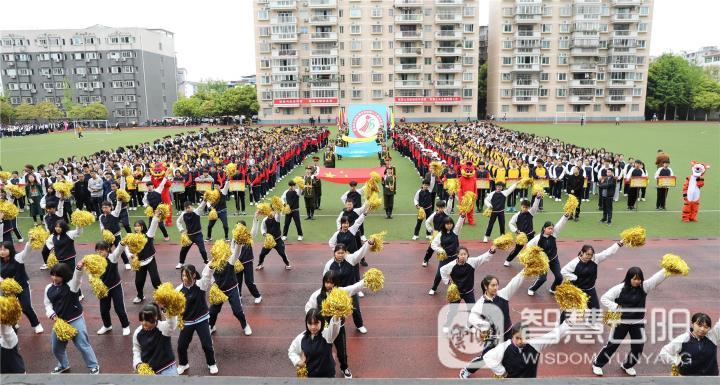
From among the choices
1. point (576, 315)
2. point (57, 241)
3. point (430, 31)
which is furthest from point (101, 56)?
point (576, 315)

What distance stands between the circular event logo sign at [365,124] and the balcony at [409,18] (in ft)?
115

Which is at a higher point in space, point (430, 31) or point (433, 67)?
point (430, 31)

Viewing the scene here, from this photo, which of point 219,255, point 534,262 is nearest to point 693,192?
point 534,262

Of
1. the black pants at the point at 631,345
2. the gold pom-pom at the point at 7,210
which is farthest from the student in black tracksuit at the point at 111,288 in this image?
the black pants at the point at 631,345

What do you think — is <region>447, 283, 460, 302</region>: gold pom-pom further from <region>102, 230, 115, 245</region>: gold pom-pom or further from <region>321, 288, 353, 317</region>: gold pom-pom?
<region>102, 230, 115, 245</region>: gold pom-pom

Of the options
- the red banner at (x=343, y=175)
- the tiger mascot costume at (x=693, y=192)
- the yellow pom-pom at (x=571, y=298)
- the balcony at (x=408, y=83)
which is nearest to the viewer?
the yellow pom-pom at (x=571, y=298)

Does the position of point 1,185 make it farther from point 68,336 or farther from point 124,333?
point 68,336

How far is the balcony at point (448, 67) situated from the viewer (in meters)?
61.8

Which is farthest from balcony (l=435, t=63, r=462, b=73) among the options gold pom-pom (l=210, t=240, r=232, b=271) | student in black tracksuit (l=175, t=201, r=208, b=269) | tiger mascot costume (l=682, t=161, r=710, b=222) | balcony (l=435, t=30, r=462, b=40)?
gold pom-pom (l=210, t=240, r=232, b=271)

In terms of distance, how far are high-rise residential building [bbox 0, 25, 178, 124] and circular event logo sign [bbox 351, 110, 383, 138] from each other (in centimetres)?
5413

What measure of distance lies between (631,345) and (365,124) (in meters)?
25.1

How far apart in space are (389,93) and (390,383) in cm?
6242

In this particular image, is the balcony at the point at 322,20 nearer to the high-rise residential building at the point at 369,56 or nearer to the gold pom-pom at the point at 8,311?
the high-rise residential building at the point at 369,56

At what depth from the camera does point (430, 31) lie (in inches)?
2453
